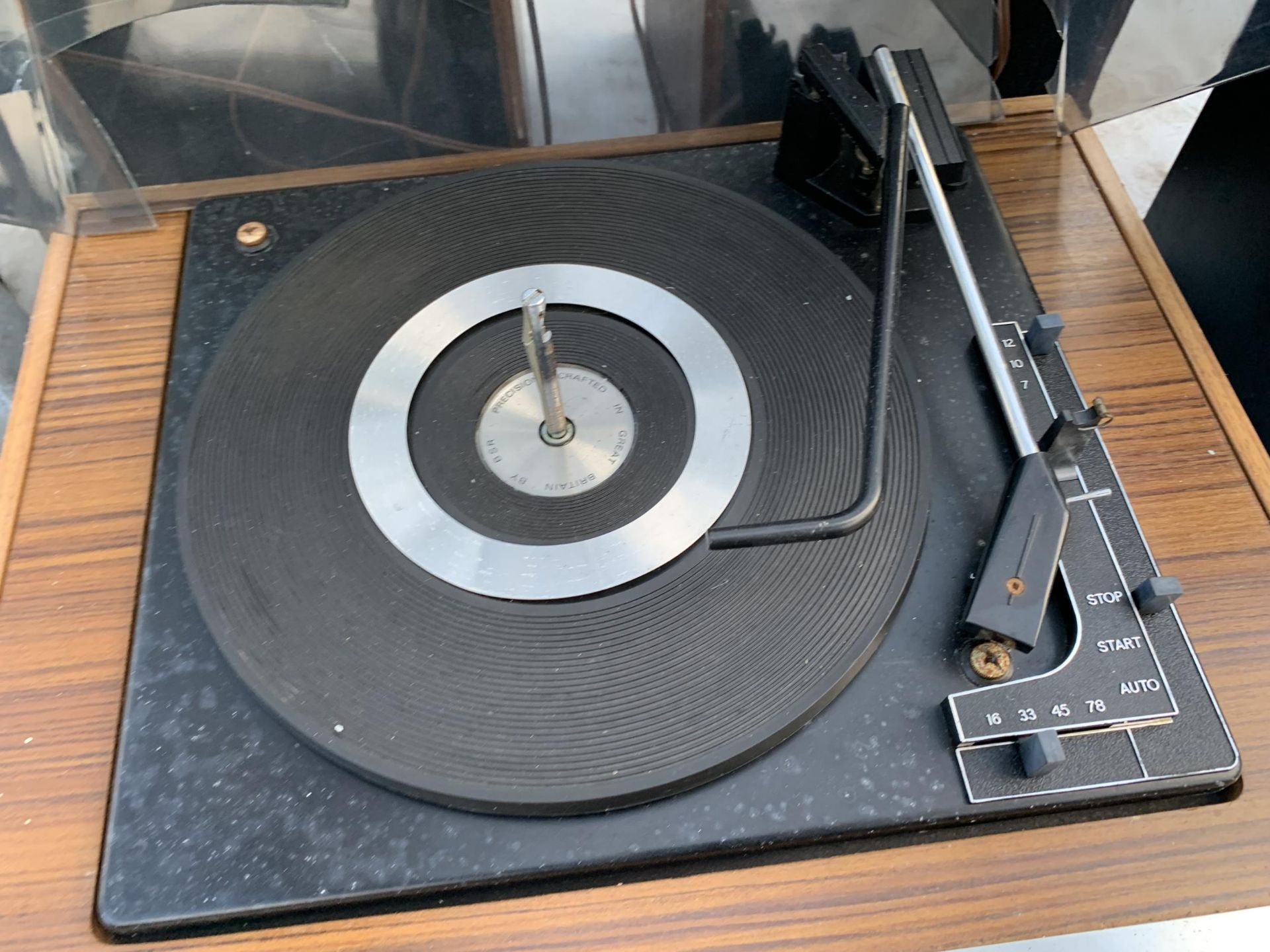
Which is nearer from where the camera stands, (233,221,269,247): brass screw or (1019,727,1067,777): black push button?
(1019,727,1067,777): black push button

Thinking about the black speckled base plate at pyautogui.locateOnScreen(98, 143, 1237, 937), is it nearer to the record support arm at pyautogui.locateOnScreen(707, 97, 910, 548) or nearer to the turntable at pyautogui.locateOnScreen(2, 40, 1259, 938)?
the turntable at pyautogui.locateOnScreen(2, 40, 1259, 938)

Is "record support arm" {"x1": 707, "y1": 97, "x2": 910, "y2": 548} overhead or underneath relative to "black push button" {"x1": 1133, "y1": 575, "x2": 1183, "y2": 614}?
overhead

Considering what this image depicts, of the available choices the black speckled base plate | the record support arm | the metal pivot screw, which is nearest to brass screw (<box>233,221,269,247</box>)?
the metal pivot screw

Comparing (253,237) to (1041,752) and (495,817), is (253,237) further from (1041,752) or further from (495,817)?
(1041,752)

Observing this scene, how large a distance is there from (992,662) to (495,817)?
323 millimetres

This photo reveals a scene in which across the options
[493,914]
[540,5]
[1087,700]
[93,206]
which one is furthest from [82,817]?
[540,5]

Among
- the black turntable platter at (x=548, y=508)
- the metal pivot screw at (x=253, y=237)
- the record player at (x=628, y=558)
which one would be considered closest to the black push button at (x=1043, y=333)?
the record player at (x=628, y=558)

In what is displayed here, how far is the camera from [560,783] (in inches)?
21.4

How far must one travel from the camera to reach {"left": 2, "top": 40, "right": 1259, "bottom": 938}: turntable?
553 mm

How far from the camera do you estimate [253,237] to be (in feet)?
2.58

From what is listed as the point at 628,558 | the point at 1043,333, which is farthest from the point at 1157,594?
the point at 628,558

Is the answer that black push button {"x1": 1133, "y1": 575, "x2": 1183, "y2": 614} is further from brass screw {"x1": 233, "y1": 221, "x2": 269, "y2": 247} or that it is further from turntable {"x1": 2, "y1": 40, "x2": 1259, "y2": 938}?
brass screw {"x1": 233, "y1": 221, "x2": 269, "y2": 247}

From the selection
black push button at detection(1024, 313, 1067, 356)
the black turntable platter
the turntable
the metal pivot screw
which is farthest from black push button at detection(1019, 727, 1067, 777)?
the metal pivot screw

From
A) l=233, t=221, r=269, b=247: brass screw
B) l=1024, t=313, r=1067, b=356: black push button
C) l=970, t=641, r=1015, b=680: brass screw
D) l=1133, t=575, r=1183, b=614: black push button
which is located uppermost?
l=1024, t=313, r=1067, b=356: black push button
